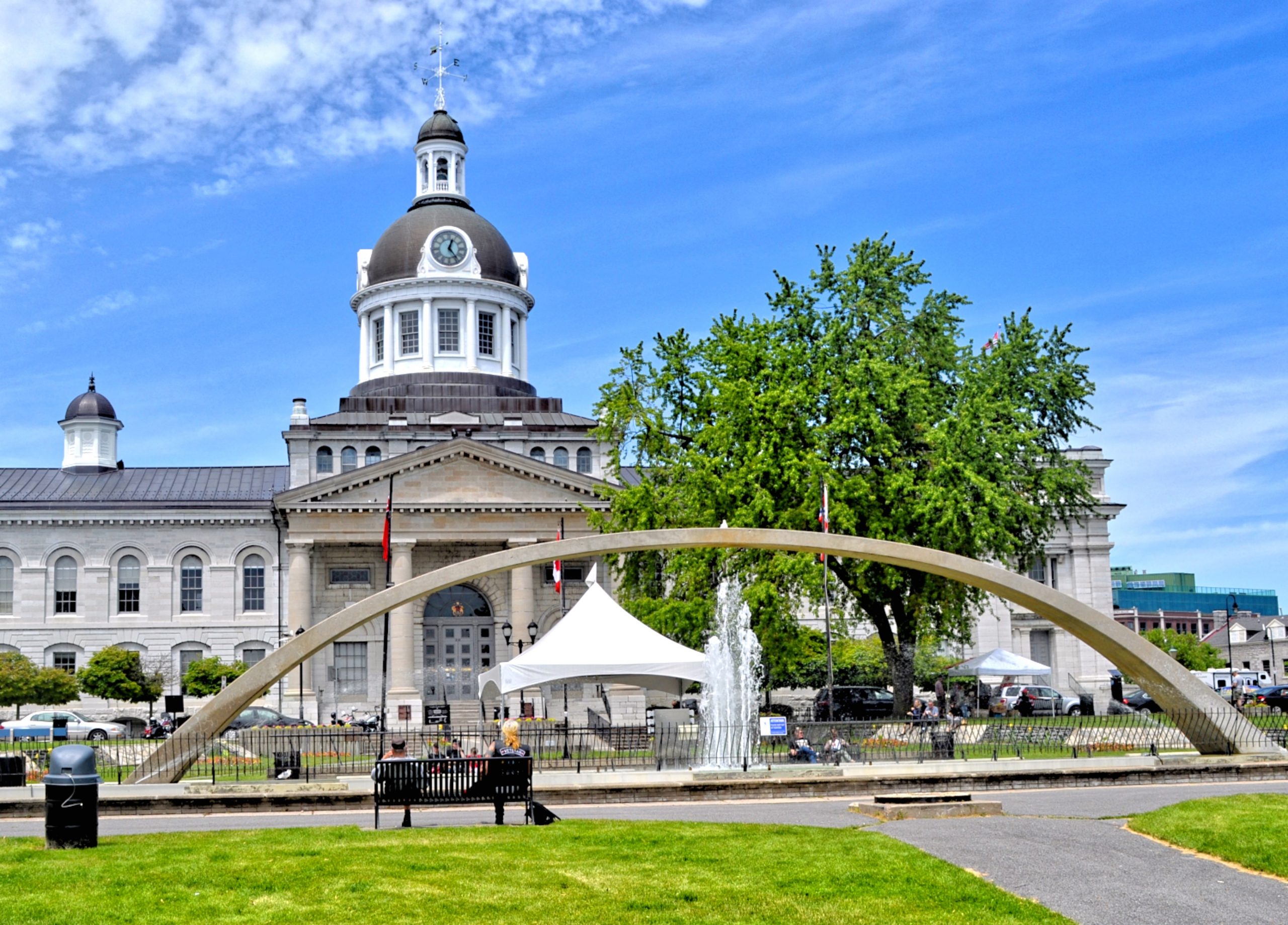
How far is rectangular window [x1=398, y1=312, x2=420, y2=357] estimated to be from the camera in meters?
74.4

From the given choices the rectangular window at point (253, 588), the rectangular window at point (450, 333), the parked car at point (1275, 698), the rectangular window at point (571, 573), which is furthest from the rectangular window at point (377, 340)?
the parked car at point (1275, 698)

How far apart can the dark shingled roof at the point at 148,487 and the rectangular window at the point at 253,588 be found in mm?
2994

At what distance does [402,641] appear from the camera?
61625 millimetres

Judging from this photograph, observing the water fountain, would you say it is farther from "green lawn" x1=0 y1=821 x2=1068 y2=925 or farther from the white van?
the white van

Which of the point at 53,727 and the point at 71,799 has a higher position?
the point at 71,799

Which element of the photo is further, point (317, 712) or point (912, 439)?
point (317, 712)

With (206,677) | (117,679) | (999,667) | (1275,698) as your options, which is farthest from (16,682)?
(1275,698)

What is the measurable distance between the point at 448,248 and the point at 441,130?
7.76m

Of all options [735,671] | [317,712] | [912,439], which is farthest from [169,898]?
[317,712]

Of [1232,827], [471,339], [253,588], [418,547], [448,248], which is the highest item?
[448,248]

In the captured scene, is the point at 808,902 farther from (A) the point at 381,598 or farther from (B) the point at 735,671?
(B) the point at 735,671

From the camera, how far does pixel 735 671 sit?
129ft

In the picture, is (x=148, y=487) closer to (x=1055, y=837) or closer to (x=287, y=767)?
(x=287, y=767)

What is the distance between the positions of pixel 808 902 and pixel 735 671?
27398 mm
